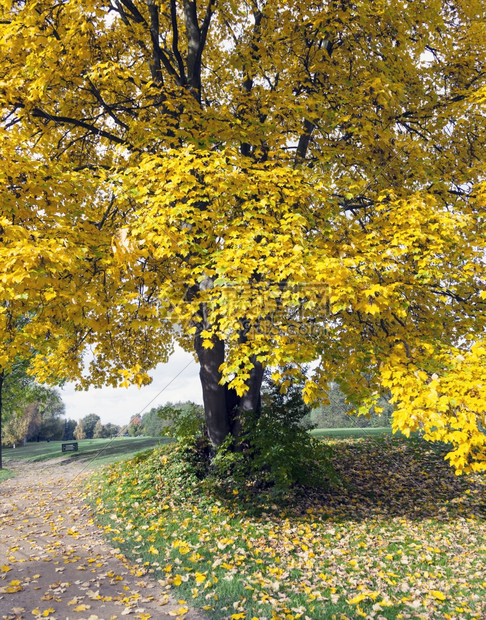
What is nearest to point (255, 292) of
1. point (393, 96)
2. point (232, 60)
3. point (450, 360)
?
point (450, 360)

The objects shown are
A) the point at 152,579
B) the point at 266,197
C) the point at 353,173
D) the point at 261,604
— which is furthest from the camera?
the point at 353,173

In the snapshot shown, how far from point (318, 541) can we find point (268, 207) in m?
5.78

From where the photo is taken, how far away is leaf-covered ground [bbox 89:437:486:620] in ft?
17.0

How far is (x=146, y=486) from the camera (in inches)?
389

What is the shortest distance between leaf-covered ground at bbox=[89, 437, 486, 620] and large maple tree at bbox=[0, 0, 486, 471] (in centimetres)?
159

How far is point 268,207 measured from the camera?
7625mm

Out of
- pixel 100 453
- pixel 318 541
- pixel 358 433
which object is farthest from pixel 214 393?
pixel 100 453

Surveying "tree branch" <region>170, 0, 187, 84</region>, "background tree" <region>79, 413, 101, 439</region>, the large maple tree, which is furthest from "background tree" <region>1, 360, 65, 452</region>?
"tree branch" <region>170, 0, 187, 84</region>

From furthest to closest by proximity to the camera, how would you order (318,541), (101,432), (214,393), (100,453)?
(101,432)
(100,453)
(214,393)
(318,541)

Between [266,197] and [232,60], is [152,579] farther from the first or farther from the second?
[232,60]

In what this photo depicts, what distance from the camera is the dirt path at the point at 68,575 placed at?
16.0 feet

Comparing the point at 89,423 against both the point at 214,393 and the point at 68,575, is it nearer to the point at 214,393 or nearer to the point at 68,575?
the point at 214,393

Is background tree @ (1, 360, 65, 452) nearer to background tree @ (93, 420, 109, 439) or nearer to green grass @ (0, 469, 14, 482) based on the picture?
green grass @ (0, 469, 14, 482)

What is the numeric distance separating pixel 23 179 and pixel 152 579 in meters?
5.84
